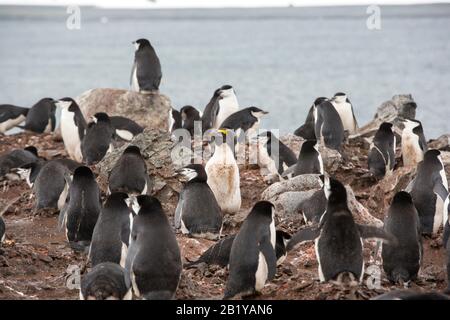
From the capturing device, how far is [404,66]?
61.2 m

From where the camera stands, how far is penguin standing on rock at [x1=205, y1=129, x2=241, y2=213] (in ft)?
36.4

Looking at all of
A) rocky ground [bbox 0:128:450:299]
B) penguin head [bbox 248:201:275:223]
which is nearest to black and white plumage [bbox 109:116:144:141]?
rocky ground [bbox 0:128:450:299]

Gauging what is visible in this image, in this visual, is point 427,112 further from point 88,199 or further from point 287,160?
point 88,199

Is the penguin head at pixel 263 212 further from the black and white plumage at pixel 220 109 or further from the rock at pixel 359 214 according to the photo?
the black and white plumage at pixel 220 109

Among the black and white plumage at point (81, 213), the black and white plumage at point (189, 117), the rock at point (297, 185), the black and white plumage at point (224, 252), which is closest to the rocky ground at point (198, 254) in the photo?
the black and white plumage at point (224, 252)

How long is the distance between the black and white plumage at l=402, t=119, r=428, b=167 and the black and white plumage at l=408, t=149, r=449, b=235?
2858 millimetres

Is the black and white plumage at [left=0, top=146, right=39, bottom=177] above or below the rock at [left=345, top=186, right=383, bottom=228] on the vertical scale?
above

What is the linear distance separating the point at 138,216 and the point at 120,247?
68 cm

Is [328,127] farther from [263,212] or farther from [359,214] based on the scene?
[263,212]

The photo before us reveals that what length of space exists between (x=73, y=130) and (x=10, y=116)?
9.32 feet

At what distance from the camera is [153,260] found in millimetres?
7387

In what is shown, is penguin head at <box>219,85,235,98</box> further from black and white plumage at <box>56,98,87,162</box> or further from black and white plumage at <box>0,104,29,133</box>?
black and white plumage at <box>0,104,29,133</box>

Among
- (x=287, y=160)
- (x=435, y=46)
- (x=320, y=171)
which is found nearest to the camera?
(x=320, y=171)
